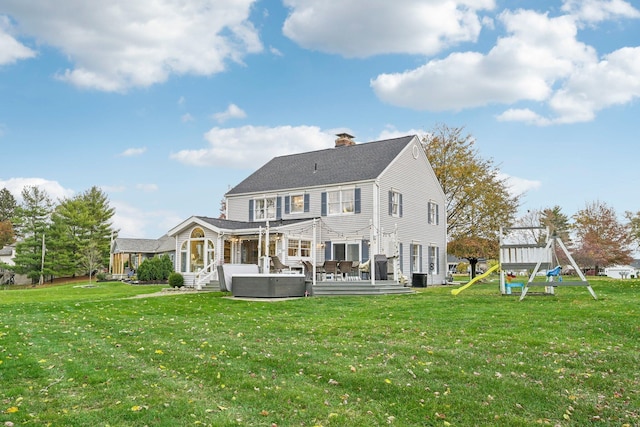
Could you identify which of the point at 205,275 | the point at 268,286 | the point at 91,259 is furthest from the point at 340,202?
the point at 91,259

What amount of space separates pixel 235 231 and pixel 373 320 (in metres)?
14.1

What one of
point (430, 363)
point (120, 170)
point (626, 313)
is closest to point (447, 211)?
point (120, 170)

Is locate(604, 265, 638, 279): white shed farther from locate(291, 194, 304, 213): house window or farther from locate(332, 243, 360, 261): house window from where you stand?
locate(291, 194, 304, 213): house window

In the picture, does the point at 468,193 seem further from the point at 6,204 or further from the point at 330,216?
the point at 6,204

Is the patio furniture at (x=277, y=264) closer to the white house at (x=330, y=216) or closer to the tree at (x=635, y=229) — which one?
the white house at (x=330, y=216)

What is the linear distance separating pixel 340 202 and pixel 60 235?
3315 centimetres

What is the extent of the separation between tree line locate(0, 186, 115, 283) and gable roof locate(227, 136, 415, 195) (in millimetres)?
18013

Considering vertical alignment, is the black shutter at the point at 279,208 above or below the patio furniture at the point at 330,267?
above

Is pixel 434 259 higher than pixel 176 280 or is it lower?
higher

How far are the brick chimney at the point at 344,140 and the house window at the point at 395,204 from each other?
6270mm

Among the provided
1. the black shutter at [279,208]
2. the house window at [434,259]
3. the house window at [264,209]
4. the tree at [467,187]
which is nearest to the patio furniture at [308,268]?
the black shutter at [279,208]

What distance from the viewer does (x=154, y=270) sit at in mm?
33812

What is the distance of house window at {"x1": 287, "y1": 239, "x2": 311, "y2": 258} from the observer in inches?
931

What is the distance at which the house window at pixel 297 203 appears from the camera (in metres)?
26.4
